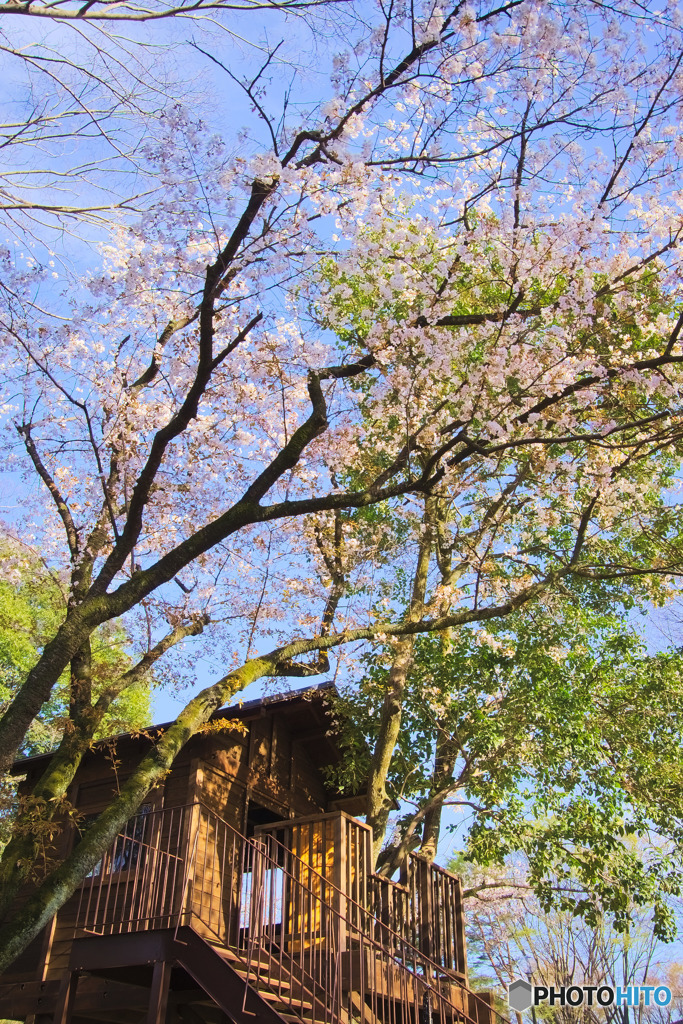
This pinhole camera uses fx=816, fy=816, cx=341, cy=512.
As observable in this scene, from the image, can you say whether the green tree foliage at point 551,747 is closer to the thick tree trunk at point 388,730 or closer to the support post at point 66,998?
the thick tree trunk at point 388,730

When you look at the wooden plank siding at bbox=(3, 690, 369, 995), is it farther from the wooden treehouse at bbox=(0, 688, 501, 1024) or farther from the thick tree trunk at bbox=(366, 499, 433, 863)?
the thick tree trunk at bbox=(366, 499, 433, 863)

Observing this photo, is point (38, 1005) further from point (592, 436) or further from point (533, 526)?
point (533, 526)

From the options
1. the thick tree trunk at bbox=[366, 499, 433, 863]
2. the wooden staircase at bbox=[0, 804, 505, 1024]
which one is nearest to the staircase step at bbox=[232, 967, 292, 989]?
the wooden staircase at bbox=[0, 804, 505, 1024]

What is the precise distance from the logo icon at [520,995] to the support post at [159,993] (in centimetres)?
1801

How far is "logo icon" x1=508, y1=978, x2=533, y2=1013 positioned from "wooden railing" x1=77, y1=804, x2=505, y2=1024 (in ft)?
47.2

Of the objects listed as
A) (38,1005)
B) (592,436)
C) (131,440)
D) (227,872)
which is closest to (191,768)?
(227,872)

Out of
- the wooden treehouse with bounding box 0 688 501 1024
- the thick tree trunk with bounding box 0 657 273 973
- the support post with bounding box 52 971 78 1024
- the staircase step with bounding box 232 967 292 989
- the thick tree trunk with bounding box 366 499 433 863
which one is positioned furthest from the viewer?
the thick tree trunk with bounding box 366 499 433 863

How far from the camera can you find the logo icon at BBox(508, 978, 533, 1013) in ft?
73.0

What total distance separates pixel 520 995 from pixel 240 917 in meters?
19.3

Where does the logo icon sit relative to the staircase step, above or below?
above

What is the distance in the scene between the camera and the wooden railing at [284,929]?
7.83 metres

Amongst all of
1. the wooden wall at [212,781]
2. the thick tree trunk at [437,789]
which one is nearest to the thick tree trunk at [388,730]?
the thick tree trunk at [437,789]

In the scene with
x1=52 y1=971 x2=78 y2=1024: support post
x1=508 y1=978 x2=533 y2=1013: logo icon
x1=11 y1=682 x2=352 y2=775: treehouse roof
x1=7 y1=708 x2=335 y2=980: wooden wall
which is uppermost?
x1=11 y1=682 x2=352 y2=775: treehouse roof

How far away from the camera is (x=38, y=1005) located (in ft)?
31.5
